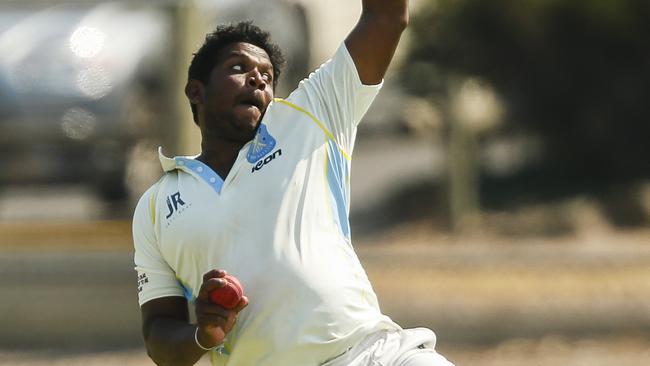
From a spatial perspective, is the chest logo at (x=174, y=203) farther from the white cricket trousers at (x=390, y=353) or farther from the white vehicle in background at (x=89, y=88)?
the white vehicle in background at (x=89, y=88)

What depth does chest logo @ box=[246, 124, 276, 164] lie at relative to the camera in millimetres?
4227

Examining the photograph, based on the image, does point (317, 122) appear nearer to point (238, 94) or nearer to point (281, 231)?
point (238, 94)

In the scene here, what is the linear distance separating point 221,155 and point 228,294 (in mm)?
677

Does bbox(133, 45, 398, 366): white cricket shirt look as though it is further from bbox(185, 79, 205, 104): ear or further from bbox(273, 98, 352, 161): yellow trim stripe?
bbox(185, 79, 205, 104): ear

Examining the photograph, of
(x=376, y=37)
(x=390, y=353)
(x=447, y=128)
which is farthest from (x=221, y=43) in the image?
(x=447, y=128)

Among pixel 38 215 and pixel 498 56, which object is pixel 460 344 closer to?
pixel 38 215

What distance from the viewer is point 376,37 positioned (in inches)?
168

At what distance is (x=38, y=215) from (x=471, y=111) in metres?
5.12

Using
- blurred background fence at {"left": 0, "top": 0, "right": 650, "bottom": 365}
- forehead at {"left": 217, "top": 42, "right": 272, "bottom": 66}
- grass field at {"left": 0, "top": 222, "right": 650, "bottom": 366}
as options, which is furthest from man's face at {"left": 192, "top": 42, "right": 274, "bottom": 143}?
blurred background fence at {"left": 0, "top": 0, "right": 650, "bottom": 365}

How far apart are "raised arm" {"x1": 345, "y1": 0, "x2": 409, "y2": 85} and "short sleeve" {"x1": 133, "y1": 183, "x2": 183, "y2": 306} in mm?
725

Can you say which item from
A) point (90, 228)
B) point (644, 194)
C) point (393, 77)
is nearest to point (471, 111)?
point (393, 77)

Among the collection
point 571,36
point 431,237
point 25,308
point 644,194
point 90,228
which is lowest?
point 25,308

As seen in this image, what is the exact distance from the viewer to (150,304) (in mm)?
4320

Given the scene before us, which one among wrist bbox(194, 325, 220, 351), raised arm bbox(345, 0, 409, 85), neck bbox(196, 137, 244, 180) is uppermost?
raised arm bbox(345, 0, 409, 85)
